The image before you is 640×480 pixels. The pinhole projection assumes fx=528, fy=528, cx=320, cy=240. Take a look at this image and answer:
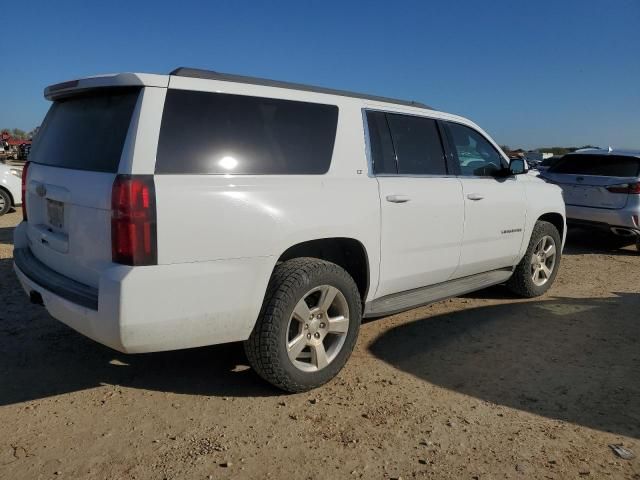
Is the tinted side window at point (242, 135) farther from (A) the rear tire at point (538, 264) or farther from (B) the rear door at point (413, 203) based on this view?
(A) the rear tire at point (538, 264)

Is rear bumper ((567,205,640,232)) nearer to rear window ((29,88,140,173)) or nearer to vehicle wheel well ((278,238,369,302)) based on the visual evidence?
vehicle wheel well ((278,238,369,302))

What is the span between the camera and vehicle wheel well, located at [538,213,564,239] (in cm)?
573

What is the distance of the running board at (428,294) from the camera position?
12.4ft

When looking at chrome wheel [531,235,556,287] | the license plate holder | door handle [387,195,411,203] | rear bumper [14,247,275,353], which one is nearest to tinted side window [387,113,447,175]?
door handle [387,195,411,203]

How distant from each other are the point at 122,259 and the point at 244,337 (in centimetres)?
82

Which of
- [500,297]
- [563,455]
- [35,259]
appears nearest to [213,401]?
[35,259]

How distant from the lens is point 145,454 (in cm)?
267

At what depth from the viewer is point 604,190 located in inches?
320

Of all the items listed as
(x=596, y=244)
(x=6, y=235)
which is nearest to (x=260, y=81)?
(x=6, y=235)

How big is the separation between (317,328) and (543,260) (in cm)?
333

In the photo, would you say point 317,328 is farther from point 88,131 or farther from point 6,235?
point 6,235

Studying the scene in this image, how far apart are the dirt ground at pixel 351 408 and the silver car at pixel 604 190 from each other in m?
3.86

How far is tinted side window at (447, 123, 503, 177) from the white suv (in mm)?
461

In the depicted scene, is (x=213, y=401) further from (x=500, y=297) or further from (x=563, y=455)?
(x=500, y=297)
